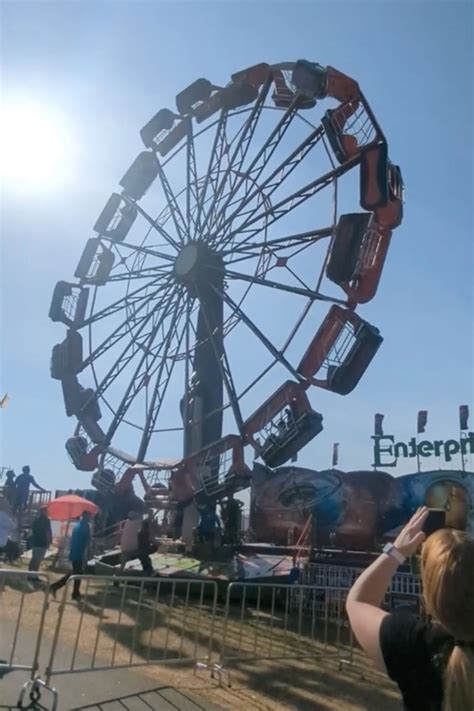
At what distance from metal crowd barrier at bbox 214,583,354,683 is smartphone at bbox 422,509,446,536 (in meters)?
4.98

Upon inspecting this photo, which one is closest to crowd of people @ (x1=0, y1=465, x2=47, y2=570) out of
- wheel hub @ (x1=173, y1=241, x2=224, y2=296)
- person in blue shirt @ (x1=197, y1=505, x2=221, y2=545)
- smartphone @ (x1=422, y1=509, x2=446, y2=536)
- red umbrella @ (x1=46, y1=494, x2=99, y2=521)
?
red umbrella @ (x1=46, y1=494, x2=99, y2=521)

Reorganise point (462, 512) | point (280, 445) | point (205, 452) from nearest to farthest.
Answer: point (280, 445) → point (205, 452) → point (462, 512)

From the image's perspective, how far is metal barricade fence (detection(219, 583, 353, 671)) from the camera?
7738 millimetres

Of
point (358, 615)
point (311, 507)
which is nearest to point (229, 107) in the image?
point (311, 507)

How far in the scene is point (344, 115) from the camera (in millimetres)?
16516

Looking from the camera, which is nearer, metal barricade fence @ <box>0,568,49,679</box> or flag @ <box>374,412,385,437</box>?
metal barricade fence @ <box>0,568,49,679</box>

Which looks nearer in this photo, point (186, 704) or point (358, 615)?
point (358, 615)

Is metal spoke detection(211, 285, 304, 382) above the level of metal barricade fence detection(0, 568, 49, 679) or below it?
above

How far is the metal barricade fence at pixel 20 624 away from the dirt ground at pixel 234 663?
8 cm

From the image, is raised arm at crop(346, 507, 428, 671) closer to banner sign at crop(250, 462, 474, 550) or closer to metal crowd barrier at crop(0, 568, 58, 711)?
metal crowd barrier at crop(0, 568, 58, 711)

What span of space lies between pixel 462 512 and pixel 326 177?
9903 millimetres

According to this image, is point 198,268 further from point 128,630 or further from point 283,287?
point 128,630

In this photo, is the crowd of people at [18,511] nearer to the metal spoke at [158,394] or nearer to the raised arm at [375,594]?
the metal spoke at [158,394]

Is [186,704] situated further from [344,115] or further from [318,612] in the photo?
[344,115]
